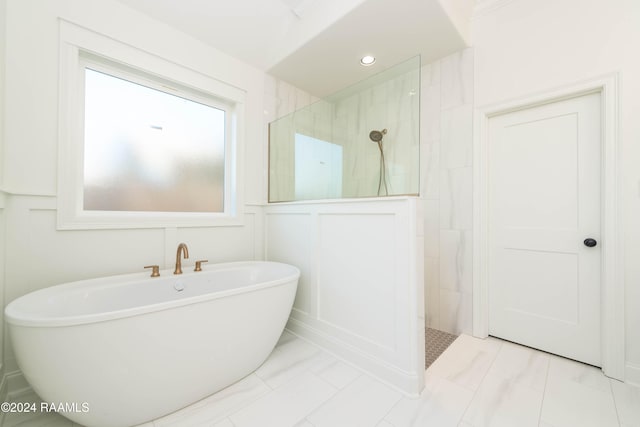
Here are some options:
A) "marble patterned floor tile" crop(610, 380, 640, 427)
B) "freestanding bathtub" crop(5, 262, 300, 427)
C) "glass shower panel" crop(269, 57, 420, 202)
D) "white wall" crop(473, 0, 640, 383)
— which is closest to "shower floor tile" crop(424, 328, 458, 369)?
"marble patterned floor tile" crop(610, 380, 640, 427)

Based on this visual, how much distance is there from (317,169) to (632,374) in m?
2.39

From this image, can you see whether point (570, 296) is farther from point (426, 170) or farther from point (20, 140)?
point (20, 140)

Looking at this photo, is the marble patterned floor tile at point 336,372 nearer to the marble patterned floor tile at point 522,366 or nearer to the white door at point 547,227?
the marble patterned floor tile at point 522,366

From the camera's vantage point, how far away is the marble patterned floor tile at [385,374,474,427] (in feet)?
4.06

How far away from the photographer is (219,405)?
134cm

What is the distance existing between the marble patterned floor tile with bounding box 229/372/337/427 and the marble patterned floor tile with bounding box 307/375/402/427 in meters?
0.06

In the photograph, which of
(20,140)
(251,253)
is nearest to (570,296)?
(251,253)

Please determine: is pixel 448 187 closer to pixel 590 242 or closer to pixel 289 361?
pixel 590 242

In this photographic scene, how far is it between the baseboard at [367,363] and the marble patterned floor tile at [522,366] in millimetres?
590

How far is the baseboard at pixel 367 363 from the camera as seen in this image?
143 centimetres

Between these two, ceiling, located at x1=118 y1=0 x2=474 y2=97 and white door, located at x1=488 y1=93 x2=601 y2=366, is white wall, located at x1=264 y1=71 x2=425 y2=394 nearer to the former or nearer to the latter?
ceiling, located at x1=118 y1=0 x2=474 y2=97

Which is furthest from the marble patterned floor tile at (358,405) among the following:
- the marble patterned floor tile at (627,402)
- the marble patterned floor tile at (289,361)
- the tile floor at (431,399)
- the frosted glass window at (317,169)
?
the frosted glass window at (317,169)

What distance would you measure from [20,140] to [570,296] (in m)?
3.63

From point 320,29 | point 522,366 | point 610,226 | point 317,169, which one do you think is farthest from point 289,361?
point 320,29
